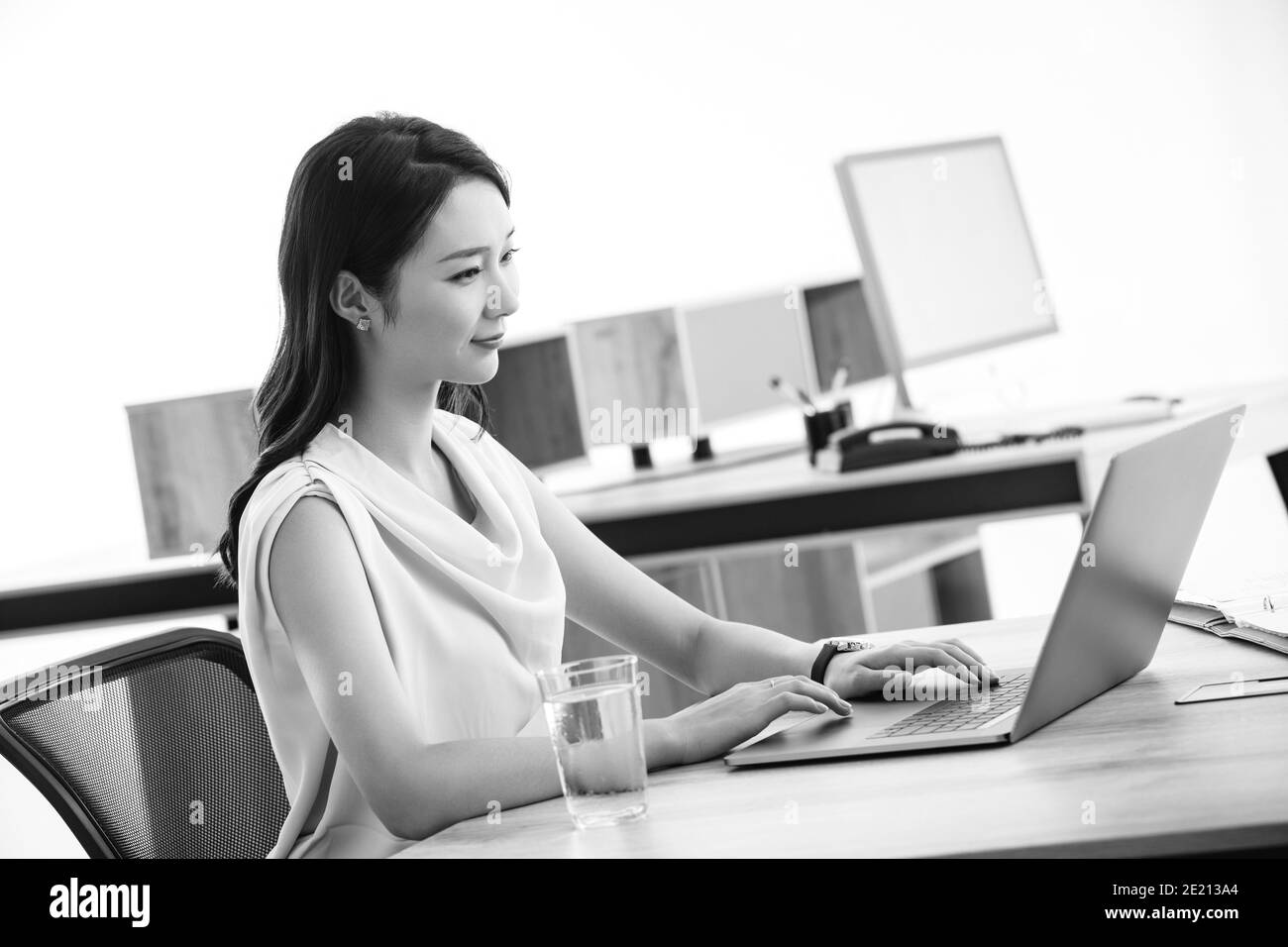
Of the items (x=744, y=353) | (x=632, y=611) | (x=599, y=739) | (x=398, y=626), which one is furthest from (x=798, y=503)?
(x=599, y=739)

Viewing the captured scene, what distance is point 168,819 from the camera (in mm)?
1277

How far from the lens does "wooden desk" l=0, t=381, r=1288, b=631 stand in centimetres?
233

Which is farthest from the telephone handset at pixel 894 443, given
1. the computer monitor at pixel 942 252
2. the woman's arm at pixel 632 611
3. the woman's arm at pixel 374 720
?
the woman's arm at pixel 374 720

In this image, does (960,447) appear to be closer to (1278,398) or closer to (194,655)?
(1278,398)

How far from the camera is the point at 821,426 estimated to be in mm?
2832

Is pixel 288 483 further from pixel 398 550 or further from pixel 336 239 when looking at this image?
pixel 336 239

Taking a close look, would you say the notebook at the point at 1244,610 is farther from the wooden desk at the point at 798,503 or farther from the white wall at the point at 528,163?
the white wall at the point at 528,163

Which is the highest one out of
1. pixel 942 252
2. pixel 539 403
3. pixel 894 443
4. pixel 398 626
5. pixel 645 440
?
pixel 942 252

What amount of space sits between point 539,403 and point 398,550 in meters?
1.89

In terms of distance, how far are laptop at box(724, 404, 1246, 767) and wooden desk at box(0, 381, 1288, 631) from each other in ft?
3.68

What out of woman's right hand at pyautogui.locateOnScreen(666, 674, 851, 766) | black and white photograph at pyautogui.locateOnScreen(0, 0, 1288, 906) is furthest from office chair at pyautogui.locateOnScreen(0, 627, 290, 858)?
woman's right hand at pyautogui.locateOnScreen(666, 674, 851, 766)

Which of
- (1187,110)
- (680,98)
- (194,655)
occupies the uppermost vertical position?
(680,98)

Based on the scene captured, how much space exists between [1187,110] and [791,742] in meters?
3.72
